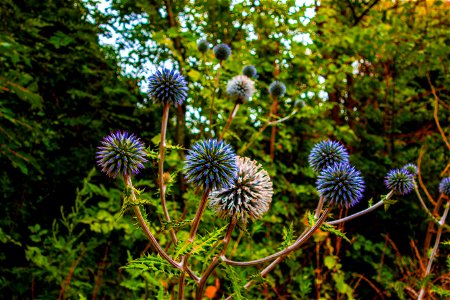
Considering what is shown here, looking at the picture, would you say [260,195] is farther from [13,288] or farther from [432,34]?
[432,34]

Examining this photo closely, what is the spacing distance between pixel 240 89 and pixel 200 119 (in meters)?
1.06

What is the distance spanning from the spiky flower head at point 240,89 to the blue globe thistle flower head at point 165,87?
41.5 inches

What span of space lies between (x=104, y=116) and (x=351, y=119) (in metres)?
3.87

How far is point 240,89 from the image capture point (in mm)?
3314

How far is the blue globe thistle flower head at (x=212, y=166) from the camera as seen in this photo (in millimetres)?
1572

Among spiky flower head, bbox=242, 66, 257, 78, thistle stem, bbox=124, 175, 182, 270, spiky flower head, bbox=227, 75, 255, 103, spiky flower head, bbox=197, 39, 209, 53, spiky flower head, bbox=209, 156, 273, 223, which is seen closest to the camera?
thistle stem, bbox=124, 175, 182, 270

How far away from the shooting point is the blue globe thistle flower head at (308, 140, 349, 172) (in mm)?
2184

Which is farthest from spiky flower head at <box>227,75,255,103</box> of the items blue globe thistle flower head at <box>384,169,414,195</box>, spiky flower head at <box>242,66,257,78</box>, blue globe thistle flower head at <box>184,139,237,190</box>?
blue globe thistle flower head at <box>184,139,237,190</box>

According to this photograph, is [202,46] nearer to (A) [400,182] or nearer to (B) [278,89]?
(B) [278,89]

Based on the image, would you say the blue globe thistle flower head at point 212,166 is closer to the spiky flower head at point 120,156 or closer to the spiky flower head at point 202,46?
the spiky flower head at point 120,156

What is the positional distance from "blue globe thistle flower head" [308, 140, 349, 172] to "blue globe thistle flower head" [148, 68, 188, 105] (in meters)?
0.91

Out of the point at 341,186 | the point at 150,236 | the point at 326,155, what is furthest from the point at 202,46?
the point at 150,236

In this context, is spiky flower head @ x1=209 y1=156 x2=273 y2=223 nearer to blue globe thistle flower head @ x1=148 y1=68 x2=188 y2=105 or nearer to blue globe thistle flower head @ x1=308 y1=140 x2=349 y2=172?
blue globe thistle flower head @ x1=308 y1=140 x2=349 y2=172

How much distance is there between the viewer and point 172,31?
11.5ft
